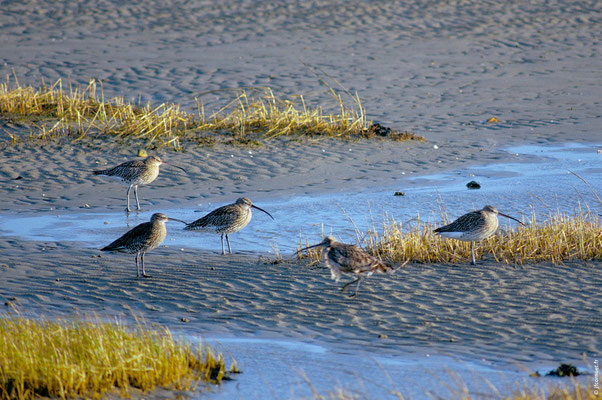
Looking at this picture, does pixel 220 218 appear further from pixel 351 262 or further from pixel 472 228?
pixel 472 228

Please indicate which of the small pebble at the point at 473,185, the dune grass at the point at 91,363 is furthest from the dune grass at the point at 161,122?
the dune grass at the point at 91,363

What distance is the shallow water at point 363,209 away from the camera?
459 inches

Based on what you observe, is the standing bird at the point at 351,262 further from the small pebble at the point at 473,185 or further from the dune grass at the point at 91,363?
the small pebble at the point at 473,185

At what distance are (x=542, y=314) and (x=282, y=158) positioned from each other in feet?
28.3

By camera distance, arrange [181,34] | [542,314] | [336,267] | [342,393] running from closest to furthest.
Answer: [342,393]
[542,314]
[336,267]
[181,34]

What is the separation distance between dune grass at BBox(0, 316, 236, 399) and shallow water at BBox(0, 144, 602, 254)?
401 cm

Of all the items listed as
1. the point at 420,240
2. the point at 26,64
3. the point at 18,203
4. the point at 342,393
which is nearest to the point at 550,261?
the point at 420,240

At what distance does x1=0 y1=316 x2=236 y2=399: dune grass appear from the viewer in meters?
6.02

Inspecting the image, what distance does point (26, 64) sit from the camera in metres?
23.9

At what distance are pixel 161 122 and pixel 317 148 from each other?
3.10m

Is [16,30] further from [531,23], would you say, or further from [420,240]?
[420,240]

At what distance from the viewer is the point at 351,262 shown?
855 cm

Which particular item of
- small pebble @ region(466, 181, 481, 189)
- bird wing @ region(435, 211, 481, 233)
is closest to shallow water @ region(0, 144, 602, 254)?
small pebble @ region(466, 181, 481, 189)

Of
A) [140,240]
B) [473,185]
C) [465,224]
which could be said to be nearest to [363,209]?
[473,185]
